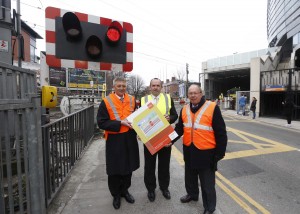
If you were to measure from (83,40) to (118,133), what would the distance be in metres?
1.43

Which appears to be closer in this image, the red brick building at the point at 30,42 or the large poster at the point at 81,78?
the large poster at the point at 81,78

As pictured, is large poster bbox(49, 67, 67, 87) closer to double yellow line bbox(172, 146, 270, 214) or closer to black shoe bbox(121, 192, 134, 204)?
double yellow line bbox(172, 146, 270, 214)

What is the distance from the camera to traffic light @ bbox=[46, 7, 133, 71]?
324 cm

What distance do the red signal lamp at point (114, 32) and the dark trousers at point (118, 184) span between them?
208 centimetres

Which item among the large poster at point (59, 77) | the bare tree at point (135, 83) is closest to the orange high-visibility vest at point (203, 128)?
the large poster at point (59, 77)

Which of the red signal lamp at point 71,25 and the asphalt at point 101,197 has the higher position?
the red signal lamp at point 71,25

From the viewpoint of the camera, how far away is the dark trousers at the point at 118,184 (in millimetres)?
3662

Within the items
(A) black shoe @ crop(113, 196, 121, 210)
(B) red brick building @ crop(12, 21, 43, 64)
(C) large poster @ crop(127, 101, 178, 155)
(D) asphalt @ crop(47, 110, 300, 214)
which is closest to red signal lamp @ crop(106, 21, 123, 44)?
(C) large poster @ crop(127, 101, 178, 155)

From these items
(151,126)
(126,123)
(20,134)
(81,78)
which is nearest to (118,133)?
(126,123)

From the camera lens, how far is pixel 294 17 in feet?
96.8

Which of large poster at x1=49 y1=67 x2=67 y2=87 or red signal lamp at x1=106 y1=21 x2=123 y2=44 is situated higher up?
large poster at x1=49 y1=67 x2=67 y2=87

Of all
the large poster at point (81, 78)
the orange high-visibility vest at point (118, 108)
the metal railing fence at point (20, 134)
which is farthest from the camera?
the large poster at point (81, 78)

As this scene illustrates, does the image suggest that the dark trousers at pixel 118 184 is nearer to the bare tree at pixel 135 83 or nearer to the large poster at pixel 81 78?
the large poster at pixel 81 78

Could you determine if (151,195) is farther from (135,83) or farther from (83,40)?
(135,83)
